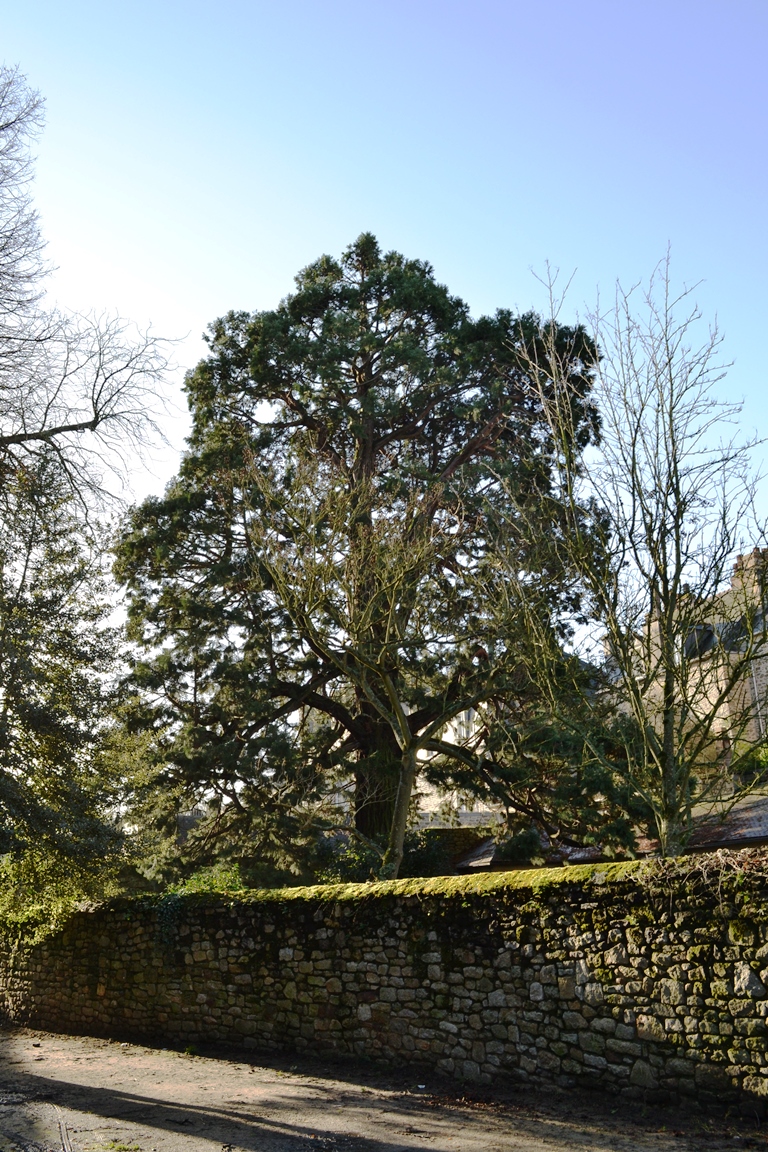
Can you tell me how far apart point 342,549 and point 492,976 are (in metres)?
7.96

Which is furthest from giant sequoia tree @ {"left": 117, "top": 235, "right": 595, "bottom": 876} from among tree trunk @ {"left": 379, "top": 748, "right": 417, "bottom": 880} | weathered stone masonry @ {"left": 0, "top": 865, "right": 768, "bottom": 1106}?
weathered stone masonry @ {"left": 0, "top": 865, "right": 768, "bottom": 1106}

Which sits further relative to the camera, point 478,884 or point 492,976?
point 478,884

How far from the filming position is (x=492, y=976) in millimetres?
8398

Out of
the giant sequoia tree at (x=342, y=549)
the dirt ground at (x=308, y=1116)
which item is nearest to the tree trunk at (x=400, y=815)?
the giant sequoia tree at (x=342, y=549)

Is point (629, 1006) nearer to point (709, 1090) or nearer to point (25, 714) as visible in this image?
point (709, 1090)

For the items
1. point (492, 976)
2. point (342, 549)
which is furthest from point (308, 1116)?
point (342, 549)

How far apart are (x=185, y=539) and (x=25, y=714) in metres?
5.95

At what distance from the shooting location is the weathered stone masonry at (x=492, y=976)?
6.86m

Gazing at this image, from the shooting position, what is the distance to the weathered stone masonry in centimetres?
686

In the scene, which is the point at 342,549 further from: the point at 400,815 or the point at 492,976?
the point at 492,976

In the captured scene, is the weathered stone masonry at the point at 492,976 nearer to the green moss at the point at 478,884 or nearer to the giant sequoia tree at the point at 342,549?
the green moss at the point at 478,884

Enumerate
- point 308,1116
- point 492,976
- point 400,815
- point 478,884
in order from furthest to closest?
point 400,815, point 478,884, point 492,976, point 308,1116

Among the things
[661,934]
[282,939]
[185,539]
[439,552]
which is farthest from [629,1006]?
[185,539]

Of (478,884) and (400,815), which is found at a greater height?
(400,815)
